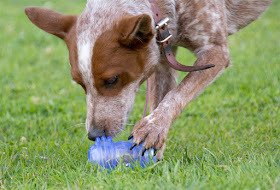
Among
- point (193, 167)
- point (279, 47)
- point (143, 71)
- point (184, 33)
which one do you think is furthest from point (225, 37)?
point (279, 47)

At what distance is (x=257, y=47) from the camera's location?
21.2 ft

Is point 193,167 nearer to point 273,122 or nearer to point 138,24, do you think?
point 138,24

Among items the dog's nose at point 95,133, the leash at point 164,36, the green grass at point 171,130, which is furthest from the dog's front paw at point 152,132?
the leash at point 164,36

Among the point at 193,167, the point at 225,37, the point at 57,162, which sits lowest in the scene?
the point at 57,162

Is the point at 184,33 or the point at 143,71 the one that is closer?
the point at 143,71

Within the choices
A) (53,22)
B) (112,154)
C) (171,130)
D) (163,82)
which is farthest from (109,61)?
(171,130)

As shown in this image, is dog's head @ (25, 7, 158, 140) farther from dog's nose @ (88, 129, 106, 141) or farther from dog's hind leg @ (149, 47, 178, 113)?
dog's hind leg @ (149, 47, 178, 113)

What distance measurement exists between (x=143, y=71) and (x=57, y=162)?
911mm

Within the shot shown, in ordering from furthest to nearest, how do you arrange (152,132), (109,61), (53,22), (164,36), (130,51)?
(53,22)
(164,36)
(130,51)
(109,61)
(152,132)

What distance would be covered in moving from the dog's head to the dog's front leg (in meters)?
0.28

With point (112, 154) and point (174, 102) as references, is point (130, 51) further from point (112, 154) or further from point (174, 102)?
point (112, 154)

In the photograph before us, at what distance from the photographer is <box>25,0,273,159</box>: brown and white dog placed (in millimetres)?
2896

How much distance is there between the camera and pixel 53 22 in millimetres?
3412

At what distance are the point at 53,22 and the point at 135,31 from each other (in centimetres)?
89
